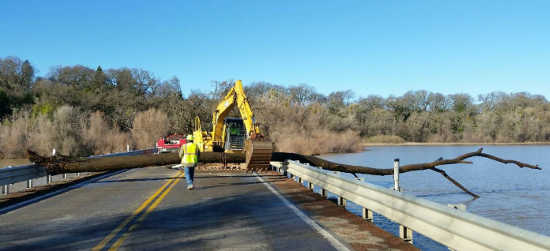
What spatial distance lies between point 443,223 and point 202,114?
56.7m

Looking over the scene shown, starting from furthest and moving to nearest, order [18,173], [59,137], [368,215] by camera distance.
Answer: [59,137], [18,173], [368,215]

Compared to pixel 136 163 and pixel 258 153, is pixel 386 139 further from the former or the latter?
pixel 136 163

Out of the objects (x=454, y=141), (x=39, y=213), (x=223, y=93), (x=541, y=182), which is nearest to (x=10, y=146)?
(x=223, y=93)

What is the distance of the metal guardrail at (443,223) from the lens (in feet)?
15.6

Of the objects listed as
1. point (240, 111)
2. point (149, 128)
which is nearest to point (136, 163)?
point (240, 111)

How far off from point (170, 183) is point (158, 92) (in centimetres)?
8953

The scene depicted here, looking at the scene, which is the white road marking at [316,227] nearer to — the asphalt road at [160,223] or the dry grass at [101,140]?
the asphalt road at [160,223]

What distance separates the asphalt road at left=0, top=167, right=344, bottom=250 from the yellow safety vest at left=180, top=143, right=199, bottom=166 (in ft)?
3.29

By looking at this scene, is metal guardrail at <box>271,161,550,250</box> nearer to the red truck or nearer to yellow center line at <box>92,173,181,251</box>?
yellow center line at <box>92,173,181,251</box>

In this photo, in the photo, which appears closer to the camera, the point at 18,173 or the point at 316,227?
the point at 316,227

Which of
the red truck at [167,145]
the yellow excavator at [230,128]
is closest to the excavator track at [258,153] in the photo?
the yellow excavator at [230,128]

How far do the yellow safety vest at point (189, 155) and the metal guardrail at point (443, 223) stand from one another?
20.4 ft

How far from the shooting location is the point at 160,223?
9.19 m

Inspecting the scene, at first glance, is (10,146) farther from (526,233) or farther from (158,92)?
(158,92)
